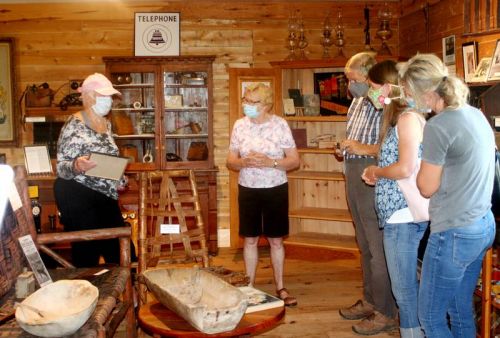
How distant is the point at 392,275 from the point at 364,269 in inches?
30.8

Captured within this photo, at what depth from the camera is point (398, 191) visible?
264cm

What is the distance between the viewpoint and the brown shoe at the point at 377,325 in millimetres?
3305

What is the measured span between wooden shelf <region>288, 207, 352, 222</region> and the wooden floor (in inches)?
13.3

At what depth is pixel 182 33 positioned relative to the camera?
5.43 metres

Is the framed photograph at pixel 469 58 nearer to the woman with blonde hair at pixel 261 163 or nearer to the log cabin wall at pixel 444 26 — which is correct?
the log cabin wall at pixel 444 26

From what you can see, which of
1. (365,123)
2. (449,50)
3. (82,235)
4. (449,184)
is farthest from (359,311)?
(449,50)

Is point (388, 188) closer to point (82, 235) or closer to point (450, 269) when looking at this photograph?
point (450, 269)

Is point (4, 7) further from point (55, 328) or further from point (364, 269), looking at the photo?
point (55, 328)

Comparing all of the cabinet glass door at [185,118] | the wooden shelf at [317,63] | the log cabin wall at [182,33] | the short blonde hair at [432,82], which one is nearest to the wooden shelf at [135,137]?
the cabinet glass door at [185,118]

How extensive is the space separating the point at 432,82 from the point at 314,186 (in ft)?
10.4

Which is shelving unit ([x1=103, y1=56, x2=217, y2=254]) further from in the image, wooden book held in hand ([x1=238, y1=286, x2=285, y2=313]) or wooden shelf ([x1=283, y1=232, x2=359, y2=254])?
wooden book held in hand ([x1=238, y1=286, x2=285, y2=313])

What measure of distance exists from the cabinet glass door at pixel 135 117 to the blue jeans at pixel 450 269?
3.47 meters

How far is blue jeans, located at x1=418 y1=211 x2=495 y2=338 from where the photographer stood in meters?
2.15

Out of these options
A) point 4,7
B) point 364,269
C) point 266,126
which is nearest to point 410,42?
point 266,126
